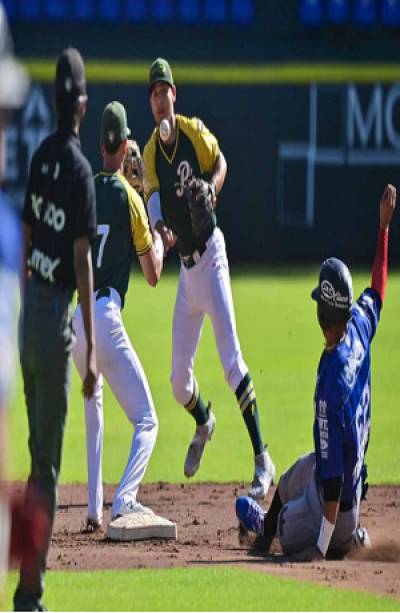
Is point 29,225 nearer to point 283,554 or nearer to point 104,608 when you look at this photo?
point 104,608

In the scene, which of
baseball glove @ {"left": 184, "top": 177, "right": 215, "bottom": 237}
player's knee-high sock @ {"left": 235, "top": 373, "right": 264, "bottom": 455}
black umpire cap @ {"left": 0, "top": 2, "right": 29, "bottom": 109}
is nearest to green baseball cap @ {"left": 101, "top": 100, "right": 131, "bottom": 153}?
baseball glove @ {"left": 184, "top": 177, "right": 215, "bottom": 237}

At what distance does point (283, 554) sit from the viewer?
701 cm

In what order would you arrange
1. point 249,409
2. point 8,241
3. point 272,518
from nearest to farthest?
point 8,241 < point 272,518 < point 249,409

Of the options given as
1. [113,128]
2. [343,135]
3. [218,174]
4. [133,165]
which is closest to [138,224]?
[113,128]

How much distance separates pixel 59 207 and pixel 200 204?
3112 mm

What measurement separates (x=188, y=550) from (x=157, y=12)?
1623 centimetres

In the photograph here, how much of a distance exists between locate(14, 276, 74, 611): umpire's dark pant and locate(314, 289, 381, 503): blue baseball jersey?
56.2 inches

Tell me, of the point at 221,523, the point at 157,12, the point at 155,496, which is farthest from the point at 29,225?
the point at 157,12

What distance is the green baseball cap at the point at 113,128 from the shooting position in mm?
7293

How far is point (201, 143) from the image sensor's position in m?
8.79

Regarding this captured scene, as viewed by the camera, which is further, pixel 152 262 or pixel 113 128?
pixel 152 262

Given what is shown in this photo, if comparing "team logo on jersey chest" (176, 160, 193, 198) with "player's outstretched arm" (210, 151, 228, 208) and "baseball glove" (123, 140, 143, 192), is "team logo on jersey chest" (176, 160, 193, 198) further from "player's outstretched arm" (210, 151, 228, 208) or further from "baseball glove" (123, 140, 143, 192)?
"baseball glove" (123, 140, 143, 192)

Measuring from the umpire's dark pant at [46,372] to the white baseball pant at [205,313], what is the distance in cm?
294

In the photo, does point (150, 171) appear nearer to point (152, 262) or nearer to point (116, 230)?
point (152, 262)
